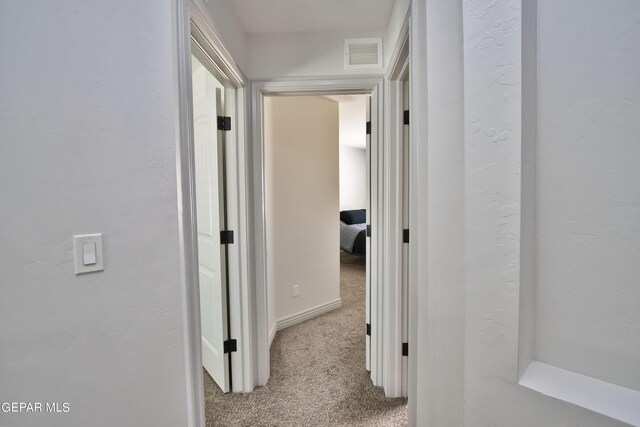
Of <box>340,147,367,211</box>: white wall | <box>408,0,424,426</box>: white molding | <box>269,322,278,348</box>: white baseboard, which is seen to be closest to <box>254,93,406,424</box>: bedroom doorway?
<box>269,322,278,348</box>: white baseboard

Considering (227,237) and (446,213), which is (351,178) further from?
(446,213)

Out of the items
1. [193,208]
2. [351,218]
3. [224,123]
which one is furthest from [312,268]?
[351,218]

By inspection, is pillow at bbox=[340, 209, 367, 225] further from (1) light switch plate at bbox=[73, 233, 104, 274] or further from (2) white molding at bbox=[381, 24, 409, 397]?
(1) light switch plate at bbox=[73, 233, 104, 274]

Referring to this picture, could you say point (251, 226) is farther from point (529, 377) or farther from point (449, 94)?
point (529, 377)

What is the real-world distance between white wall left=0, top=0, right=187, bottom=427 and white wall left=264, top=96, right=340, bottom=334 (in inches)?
54.9

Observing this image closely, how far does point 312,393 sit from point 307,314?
1049mm

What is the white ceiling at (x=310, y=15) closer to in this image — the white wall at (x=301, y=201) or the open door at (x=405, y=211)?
the open door at (x=405, y=211)

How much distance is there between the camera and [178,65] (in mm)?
951

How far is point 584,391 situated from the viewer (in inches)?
15.1

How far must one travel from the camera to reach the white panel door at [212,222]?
1.68 m

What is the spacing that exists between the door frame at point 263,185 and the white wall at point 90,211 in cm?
83

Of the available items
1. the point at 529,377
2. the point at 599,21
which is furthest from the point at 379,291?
the point at 599,21

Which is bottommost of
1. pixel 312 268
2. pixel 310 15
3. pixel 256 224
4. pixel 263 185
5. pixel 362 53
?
pixel 312 268

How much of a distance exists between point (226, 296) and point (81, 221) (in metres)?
1.08
